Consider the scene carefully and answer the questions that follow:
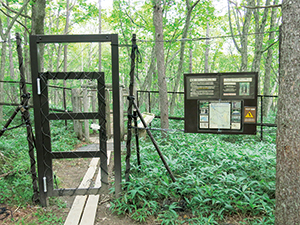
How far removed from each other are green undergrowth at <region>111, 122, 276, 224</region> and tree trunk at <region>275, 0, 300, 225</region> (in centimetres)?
53

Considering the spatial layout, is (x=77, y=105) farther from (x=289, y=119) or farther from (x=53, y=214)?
(x=289, y=119)

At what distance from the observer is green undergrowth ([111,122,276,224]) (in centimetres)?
298

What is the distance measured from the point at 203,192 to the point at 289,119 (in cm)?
169

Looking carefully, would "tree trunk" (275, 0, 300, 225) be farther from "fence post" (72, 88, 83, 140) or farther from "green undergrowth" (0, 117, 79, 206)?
"fence post" (72, 88, 83, 140)

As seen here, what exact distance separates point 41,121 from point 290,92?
3.35 meters

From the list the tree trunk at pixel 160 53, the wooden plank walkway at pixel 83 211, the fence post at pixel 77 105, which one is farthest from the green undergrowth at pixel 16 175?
the tree trunk at pixel 160 53

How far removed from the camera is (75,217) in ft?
10.3

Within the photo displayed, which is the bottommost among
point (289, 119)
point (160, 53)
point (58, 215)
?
point (58, 215)

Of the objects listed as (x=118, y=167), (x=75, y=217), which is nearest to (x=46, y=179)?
(x=75, y=217)

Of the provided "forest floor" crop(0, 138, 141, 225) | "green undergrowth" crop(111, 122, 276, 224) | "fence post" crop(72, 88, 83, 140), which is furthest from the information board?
"fence post" crop(72, 88, 83, 140)

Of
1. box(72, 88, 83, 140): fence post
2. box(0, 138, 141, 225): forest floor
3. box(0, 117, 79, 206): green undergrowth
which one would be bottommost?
box(0, 138, 141, 225): forest floor

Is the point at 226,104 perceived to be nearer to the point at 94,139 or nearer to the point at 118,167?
the point at 118,167

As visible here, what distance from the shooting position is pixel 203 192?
3301mm

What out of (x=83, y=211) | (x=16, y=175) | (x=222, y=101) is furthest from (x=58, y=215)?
(x=222, y=101)
